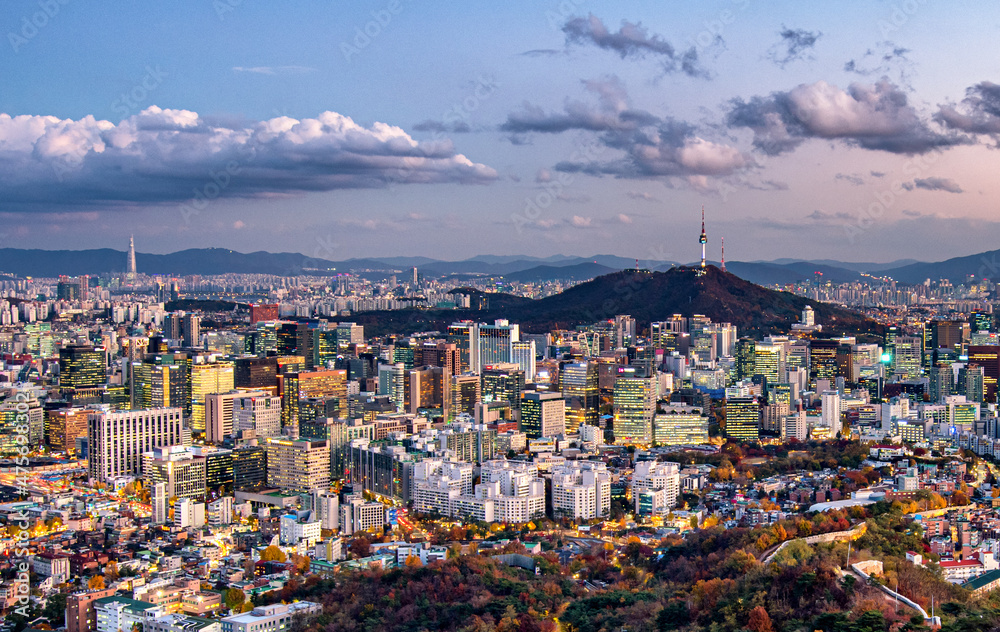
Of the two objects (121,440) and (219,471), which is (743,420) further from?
(121,440)

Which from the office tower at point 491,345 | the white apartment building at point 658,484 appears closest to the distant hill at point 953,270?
the office tower at point 491,345

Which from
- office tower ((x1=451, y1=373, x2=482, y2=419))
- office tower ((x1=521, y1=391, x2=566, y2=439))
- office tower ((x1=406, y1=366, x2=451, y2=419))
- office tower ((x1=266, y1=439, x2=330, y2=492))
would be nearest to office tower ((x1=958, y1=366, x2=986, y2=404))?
office tower ((x1=521, y1=391, x2=566, y2=439))

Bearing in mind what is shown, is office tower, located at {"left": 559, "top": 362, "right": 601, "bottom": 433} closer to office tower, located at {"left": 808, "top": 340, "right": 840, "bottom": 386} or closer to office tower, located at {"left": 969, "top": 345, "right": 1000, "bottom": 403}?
office tower, located at {"left": 808, "top": 340, "right": 840, "bottom": 386}

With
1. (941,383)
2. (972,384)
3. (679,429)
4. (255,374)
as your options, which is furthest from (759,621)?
(255,374)

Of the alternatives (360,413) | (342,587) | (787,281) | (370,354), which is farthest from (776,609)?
(787,281)

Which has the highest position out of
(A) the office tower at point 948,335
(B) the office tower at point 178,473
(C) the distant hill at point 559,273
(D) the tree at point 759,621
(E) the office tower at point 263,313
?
(C) the distant hill at point 559,273

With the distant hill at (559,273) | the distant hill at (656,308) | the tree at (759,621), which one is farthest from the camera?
the distant hill at (559,273)

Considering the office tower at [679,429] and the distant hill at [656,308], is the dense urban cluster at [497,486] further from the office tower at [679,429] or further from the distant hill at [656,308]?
the distant hill at [656,308]
